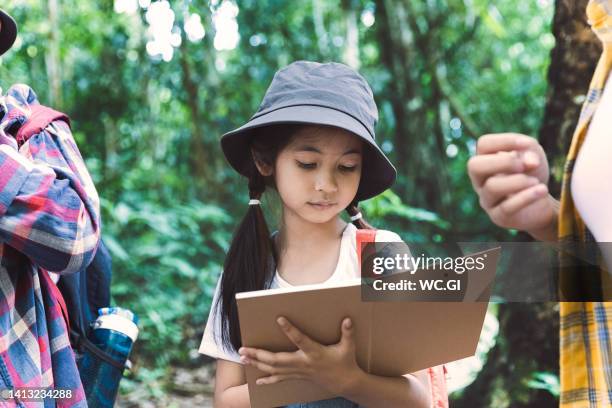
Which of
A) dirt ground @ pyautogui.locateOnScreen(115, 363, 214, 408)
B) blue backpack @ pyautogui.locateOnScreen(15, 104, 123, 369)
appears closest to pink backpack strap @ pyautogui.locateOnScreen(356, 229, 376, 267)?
blue backpack @ pyautogui.locateOnScreen(15, 104, 123, 369)

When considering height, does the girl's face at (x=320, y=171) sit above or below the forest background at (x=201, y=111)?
below

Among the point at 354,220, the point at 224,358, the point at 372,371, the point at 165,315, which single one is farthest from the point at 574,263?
the point at 165,315

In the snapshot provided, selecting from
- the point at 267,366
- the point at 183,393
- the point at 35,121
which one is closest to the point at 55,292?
the point at 35,121

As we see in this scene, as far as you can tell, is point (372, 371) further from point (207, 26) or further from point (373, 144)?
point (207, 26)

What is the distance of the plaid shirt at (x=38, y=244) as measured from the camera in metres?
1.03

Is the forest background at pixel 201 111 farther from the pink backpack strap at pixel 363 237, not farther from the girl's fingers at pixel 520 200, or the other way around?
the girl's fingers at pixel 520 200

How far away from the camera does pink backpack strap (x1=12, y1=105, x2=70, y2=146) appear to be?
1136 millimetres

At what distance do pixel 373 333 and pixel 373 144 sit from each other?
0.32 meters

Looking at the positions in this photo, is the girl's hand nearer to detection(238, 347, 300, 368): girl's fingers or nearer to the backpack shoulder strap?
detection(238, 347, 300, 368): girl's fingers

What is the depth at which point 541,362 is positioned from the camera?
2068 mm

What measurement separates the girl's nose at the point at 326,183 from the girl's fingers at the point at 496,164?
396 mm

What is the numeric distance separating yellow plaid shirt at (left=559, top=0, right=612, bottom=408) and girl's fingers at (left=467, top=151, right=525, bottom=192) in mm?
104

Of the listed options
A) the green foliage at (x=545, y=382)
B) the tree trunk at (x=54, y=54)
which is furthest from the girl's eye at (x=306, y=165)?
the tree trunk at (x=54, y=54)

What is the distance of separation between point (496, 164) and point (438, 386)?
1.91 feet
